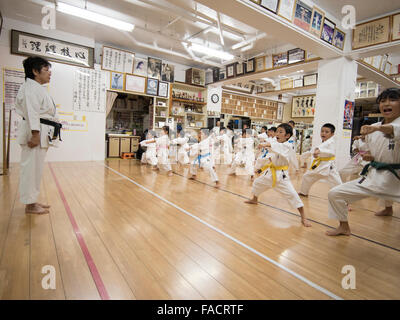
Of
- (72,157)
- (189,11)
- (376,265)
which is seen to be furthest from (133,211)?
(72,157)

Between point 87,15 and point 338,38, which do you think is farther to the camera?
point 338,38

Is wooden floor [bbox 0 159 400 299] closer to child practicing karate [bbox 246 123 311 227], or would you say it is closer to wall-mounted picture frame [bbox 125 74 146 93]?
child practicing karate [bbox 246 123 311 227]

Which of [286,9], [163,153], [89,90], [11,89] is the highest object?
[286,9]

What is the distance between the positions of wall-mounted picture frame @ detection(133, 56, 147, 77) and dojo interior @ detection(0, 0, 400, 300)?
0.13 feet

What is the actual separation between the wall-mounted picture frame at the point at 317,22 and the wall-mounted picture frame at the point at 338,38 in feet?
1.77

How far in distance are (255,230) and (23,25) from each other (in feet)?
23.9

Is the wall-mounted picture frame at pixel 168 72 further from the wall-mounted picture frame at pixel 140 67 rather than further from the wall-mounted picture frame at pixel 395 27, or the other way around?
the wall-mounted picture frame at pixel 395 27

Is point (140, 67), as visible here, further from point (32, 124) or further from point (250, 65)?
point (32, 124)

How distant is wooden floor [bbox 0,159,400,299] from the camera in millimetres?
1451

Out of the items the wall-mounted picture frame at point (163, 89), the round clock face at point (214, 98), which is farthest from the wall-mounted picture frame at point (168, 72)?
the round clock face at point (214, 98)

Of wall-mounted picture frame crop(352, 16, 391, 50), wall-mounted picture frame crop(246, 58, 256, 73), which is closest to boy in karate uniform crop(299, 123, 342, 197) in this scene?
wall-mounted picture frame crop(352, 16, 391, 50)

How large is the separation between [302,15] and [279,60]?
2.42 metres

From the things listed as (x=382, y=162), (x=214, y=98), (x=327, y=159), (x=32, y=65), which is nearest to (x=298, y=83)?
(x=214, y=98)

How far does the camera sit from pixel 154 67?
786cm
